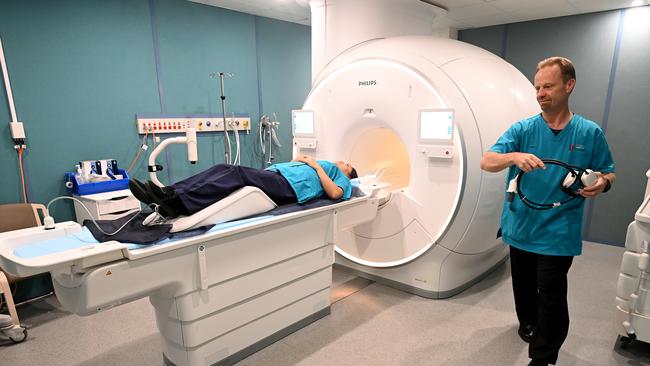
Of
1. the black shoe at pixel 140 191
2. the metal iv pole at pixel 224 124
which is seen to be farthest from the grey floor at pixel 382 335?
the metal iv pole at pixel 224 124

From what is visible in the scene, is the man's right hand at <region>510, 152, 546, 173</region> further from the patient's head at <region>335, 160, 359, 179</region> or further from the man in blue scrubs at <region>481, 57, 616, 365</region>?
the patient's head at <region>335, 160, 359, 179</region>

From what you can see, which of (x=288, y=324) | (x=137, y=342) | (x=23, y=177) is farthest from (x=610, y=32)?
(x=23, y=177)

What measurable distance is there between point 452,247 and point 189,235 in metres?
1.64

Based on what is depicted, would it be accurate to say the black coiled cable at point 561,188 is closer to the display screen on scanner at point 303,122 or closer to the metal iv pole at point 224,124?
the display screen on scanner at point 303,122

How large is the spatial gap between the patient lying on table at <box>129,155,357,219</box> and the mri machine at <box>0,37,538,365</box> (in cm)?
14

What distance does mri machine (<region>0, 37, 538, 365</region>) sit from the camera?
1.48 meters

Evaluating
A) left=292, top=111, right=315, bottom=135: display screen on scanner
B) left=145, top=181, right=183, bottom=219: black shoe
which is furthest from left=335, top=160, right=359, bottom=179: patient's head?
left=145, top=181, right=183, bottom=219: black shoe

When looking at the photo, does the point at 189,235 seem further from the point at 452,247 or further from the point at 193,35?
Answer: the point at 193,35

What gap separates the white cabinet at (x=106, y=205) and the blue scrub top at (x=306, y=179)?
1.17 meters

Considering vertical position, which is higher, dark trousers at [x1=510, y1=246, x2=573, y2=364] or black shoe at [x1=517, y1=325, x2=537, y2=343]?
dark trousers at [x1=510, y1=246, x2=573, y2=364]

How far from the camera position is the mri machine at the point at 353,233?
1.48m

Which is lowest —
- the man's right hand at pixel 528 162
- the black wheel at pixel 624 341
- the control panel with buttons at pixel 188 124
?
the black wheel at pixel 624 341

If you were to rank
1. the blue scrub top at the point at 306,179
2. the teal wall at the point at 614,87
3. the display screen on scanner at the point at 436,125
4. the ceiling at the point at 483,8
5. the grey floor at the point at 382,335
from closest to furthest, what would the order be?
the grey floor at the point at 382,335
the blue scrub top at the point at 306,179
the display screen on scanner at the point at 436,125
the ceiling at the point at 483,8
the teal wall at the point at 614,87

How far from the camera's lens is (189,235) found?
62.2 inches
